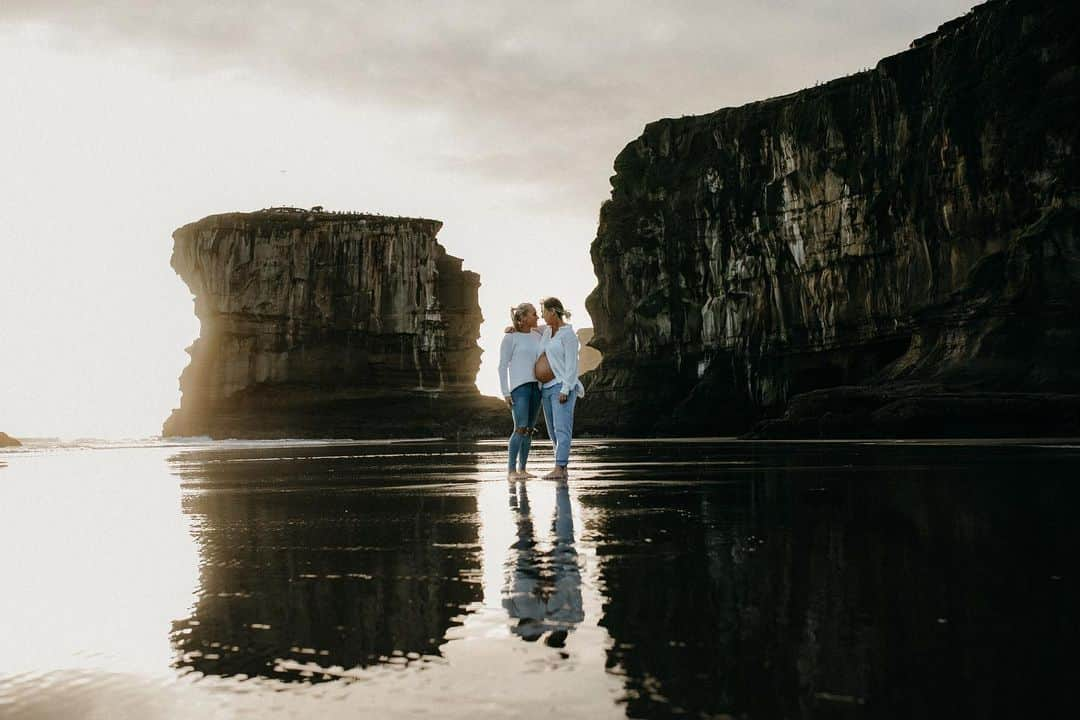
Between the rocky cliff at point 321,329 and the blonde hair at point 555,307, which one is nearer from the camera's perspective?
the blonde hair at point 555,307

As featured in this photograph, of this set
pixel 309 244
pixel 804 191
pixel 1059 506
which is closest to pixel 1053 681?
pixel 1059 506

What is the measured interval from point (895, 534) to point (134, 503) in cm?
540

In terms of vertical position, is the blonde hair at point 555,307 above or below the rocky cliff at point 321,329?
below

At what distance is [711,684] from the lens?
5.93ft

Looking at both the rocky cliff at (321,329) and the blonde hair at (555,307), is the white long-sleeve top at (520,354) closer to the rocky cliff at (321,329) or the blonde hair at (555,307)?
the blonde hair at (555,307)

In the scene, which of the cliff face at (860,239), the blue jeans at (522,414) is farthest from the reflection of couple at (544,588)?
the cliff face at (860,239)

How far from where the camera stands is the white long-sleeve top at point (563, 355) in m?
9.23

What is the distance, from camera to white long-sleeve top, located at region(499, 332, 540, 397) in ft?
31.5

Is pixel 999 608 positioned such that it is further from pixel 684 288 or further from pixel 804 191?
pixel 684 288

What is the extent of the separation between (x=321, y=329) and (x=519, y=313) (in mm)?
64937

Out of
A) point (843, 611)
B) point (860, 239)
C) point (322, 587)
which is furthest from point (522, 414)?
point (860, 239)

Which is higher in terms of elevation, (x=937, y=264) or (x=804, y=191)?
(x=804, y=191)

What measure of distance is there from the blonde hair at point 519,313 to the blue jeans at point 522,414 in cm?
64

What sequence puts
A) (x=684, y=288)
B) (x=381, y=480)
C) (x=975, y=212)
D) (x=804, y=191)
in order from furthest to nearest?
1. (x=684, y=288)
2. (x=804, y=191)
3. (x=975, y=212)
4. (x=381, y=480)
